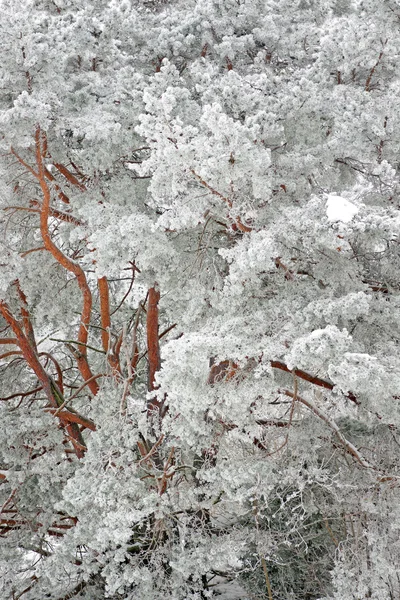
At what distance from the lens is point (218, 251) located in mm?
5160

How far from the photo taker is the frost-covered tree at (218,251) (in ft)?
15.5

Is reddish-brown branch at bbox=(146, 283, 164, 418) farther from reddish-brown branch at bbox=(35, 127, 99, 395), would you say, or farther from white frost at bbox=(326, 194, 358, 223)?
white frost at bbox=(326, 194, 358, 223)

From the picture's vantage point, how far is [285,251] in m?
4.94

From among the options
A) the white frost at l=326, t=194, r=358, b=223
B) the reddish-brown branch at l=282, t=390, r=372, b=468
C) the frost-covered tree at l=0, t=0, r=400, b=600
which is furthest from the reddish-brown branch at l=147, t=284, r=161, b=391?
the white frost at l=326, t=194, r=358, b=223

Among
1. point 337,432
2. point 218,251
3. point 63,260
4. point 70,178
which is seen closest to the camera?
point 218,251

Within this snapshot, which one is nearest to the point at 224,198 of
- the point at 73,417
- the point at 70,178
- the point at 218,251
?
the point at 218,251

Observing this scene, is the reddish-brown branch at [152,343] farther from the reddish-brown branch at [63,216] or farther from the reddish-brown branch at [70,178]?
the reddish-brown branch at [70,178]

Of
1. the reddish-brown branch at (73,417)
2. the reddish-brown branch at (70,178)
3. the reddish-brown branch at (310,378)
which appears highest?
the reddish-brown branch at (70,178)

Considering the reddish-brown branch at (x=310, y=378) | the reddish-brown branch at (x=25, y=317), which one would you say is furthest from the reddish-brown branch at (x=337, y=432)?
the reddish-brown branch at (x=25, y=317)

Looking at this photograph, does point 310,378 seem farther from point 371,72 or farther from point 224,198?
point 371,72

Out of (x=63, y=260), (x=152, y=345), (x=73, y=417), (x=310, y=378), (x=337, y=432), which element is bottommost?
(x=337, y=432)

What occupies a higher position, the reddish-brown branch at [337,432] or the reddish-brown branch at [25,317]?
the reddish-brown branch at [25,317]

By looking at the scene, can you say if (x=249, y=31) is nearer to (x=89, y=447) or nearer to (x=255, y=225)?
(x=255, y=225)

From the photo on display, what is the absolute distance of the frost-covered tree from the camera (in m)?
Result: 4.73
